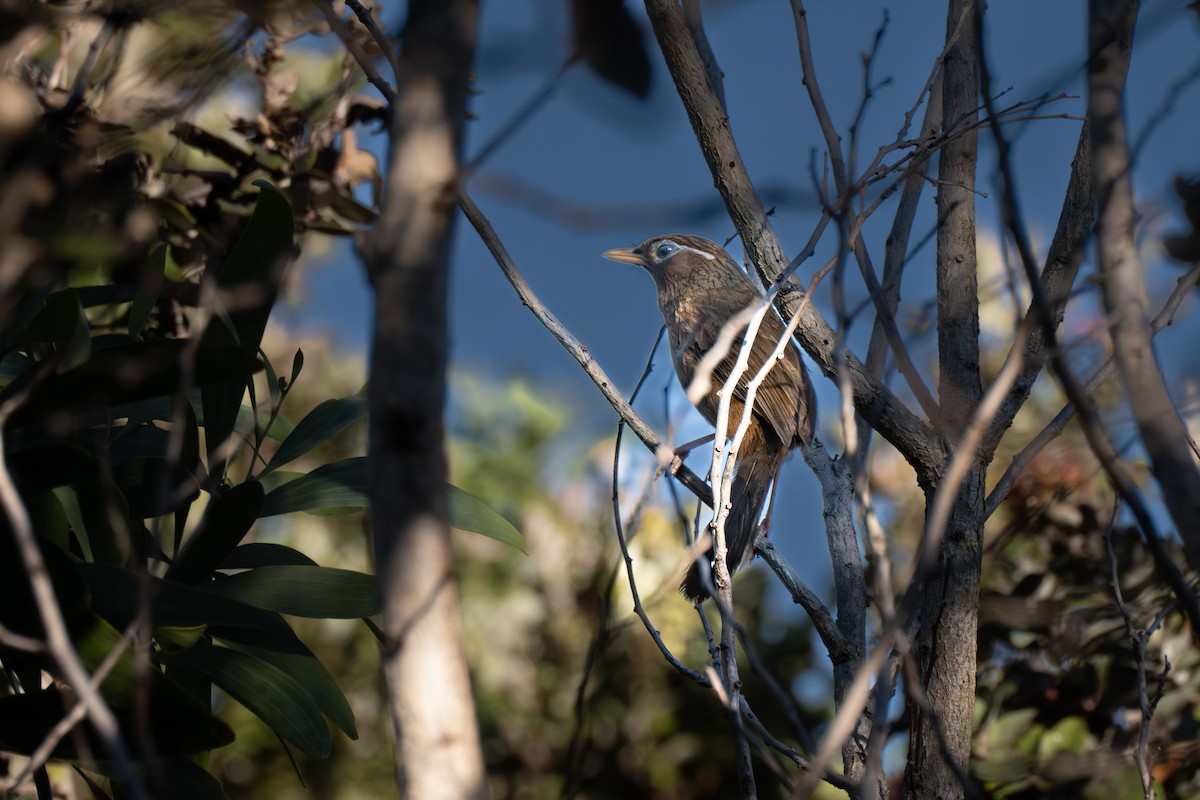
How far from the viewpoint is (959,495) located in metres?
2.02

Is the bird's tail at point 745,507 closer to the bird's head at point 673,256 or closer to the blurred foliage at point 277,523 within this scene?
the blurred foliage at point 277,523

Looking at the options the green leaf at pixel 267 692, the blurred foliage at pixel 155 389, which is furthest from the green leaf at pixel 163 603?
the green leaf at pixel 267 692

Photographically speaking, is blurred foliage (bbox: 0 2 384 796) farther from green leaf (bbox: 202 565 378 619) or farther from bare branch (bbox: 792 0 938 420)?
bare branch (bbox: 792 0 938 420)

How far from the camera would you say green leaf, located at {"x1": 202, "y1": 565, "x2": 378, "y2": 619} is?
1.78m

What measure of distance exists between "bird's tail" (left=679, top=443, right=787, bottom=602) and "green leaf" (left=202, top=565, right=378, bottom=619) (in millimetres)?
875

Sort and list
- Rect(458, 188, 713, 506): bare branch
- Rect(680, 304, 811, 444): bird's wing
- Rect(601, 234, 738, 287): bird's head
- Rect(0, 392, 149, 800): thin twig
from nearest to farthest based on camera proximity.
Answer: Rect(0, 392, 149, 800): thin twig
Rect(458, 188, 713, 506): bare branch
Rect(680, 304, 811, 444): bird's wing
Rect(601, 234, 738, 287): bird's head

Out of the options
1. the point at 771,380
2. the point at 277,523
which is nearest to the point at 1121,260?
the point at 771,380

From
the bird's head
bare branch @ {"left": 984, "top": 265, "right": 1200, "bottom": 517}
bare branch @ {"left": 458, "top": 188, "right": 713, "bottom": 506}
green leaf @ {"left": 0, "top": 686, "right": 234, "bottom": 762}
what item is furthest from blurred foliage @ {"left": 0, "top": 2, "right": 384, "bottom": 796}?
the bird's head

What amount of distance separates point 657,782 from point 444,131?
364 centimetres

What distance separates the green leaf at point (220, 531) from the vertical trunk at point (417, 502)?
3.17 feet

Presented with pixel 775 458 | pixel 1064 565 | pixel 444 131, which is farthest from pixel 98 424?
pixel 1064 565

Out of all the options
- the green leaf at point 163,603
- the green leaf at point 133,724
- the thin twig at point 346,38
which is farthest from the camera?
the green leaf at point 163,603

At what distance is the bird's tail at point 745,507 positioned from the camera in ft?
9.09

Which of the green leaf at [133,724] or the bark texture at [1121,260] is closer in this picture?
the bark texture at [1121,260]
